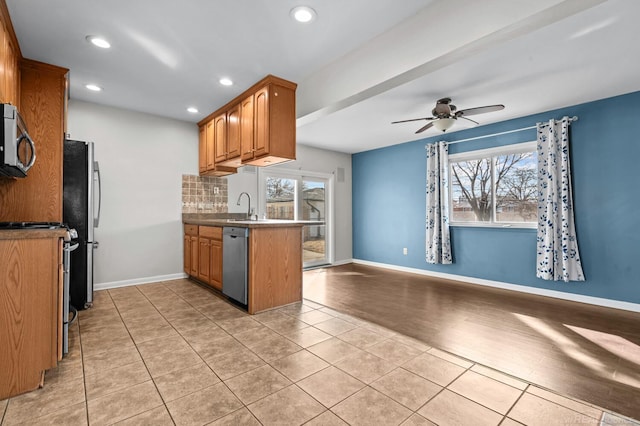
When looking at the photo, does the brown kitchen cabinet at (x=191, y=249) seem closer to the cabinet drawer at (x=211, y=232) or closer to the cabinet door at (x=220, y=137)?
the cabinet drawer at (x=211, y=232)

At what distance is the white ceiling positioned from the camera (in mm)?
2076

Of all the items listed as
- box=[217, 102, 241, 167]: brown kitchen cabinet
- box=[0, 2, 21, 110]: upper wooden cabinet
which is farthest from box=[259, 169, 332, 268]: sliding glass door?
box=[0, 2, 21, 110]: upper wooden cabinet

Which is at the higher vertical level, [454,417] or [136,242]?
[136,242]

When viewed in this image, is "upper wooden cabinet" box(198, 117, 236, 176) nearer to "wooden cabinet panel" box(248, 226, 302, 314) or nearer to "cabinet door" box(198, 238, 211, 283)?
"cabinet door" box(198, 238, 211, 283)

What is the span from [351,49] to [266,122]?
3.70 ft

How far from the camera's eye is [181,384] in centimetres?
177

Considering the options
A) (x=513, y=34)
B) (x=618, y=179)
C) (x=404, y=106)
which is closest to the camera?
(x=513, y=34)

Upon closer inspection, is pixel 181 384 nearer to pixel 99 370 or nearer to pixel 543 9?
pixel 99 370

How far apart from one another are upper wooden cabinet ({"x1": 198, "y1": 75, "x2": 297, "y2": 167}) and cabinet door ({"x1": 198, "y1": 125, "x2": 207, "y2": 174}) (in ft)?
3.30

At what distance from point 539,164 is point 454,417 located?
3.66 m

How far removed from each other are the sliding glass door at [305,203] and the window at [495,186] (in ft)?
7.78

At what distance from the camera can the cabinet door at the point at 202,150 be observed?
455cm

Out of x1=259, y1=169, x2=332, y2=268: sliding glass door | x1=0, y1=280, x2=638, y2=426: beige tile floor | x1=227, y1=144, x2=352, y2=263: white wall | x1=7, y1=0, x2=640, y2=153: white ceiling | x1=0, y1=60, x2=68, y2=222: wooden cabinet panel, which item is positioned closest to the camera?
x1=0, y1=280, x2=638, y2=426: beige tile floor

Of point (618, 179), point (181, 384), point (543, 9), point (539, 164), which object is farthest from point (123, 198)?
point (618, 179)
